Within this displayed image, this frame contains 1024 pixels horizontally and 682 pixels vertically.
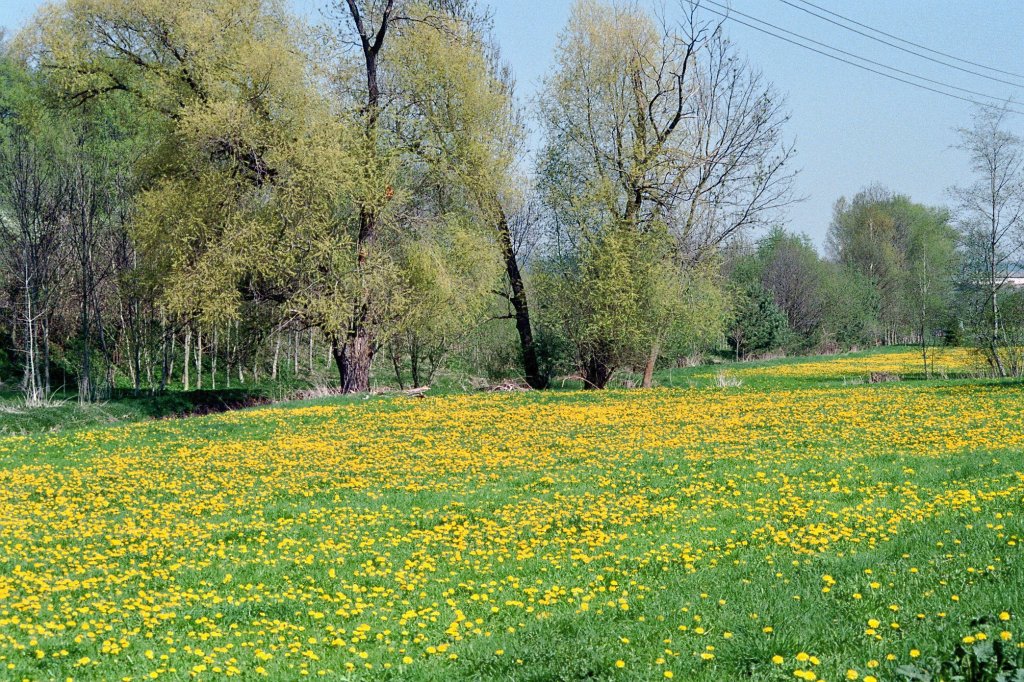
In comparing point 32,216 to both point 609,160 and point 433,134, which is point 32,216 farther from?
point 609,160

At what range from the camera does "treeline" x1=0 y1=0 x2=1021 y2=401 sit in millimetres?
28938

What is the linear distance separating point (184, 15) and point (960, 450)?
25.6 metres

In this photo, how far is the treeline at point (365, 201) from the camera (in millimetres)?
28938

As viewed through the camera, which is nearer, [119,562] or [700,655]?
[700,655]

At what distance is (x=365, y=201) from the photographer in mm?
30562

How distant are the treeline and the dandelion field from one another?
11.0 meters

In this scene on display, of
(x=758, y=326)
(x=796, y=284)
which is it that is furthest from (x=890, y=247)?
(x=758, y=326)

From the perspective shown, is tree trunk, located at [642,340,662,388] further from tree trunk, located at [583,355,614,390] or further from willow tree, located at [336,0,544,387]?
willow tree, located at [336,0,544,387]

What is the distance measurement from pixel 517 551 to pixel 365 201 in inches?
871

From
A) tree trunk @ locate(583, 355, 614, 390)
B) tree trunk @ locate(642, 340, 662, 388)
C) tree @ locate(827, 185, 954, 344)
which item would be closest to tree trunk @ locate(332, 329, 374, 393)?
tree trunk @ locate(583, 355, 614, 390)

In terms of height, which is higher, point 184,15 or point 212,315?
point 184,15

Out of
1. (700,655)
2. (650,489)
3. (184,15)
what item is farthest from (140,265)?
(700,655)

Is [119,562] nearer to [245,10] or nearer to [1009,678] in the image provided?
[1009,678]

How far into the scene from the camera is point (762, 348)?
62062 millimetres
